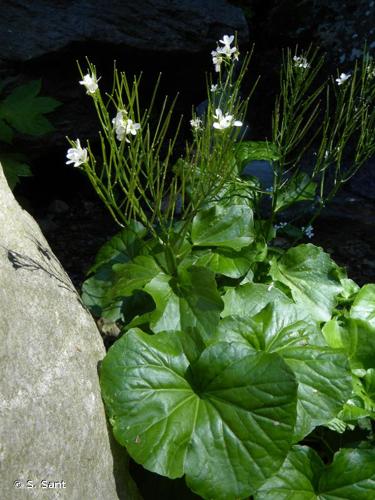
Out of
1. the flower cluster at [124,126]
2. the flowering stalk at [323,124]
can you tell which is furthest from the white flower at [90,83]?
the flowering stalk at [323,124]

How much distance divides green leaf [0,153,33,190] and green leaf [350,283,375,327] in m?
1.86

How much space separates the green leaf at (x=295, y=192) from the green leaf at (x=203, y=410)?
975mm

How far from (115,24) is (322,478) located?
3.05 metres

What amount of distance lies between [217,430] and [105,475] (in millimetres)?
338

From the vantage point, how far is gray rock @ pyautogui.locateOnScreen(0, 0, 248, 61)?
3646 millimetres

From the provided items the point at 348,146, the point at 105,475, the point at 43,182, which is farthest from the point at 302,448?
the point at 43,182

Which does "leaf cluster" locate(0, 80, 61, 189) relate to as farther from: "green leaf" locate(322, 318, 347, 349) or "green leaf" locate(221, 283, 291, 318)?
"green leaf" locate(322, 318, 347, 349)

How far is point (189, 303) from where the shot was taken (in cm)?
196

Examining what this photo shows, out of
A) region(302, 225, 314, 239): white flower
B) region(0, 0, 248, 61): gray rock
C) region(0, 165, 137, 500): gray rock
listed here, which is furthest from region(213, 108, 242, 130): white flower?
region(0, 0, 248, 61): gray rock

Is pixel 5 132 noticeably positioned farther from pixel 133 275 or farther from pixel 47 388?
pixel 47 388

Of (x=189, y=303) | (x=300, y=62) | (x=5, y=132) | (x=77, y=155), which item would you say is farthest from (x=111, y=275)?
(x=5, y=132)

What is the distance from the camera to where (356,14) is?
407 cm

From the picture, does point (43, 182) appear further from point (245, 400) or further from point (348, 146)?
point (245, 400)

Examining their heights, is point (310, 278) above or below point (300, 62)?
below
